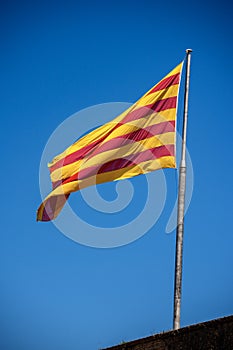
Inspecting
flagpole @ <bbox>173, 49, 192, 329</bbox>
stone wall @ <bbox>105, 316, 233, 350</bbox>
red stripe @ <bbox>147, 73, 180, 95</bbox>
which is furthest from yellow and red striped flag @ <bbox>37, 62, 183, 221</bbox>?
stone wall @ <bbox>105, 316, 233, 350</bbox>

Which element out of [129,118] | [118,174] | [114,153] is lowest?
[118,174]

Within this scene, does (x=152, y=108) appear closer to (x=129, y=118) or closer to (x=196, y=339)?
(x=129, y=118)

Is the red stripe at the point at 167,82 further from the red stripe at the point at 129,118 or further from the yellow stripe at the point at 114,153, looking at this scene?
the yellow stripe at the point at 114,153

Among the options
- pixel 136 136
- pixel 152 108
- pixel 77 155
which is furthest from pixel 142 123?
pixel 77 155

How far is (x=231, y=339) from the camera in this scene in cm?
785

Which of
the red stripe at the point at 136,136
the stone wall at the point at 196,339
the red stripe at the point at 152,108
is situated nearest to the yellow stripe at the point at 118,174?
the red stripe at the point at 136,136

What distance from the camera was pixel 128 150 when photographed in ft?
50.7

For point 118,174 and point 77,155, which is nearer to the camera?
point 118,174

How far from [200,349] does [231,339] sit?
2.14 ft

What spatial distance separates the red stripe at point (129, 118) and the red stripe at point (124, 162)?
68cm

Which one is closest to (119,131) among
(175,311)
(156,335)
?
(175,311)

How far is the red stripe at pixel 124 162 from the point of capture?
48.4ft

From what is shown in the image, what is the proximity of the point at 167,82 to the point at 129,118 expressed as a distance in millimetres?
1391

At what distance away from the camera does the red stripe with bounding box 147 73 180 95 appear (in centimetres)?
1564
